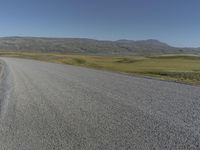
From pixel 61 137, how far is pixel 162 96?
638 cm

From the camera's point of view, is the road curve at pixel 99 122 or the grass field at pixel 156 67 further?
the grass field at pixel 156 67

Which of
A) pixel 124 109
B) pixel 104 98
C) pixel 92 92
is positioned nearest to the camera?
pixel 124 109

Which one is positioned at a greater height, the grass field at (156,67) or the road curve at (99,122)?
the road curve at (99,122)

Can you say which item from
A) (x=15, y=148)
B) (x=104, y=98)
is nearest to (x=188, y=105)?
(x=104, y=98)

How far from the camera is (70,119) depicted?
7.44 meters

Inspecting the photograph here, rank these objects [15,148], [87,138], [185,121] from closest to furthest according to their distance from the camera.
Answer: [15,148], [87,138], [185,121]

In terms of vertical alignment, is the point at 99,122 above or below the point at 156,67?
above

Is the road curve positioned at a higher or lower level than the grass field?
higher

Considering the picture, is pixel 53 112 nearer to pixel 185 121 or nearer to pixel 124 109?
pixel 124 109

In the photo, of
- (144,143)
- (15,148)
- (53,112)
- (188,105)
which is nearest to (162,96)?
(188,105)

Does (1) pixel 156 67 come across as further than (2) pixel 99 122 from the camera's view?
Yes

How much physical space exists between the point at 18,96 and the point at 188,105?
6.97 meters

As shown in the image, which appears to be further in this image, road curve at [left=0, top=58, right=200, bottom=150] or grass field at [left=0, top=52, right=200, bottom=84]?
grass field at [left=0, top=52, right=200, bottom=84]

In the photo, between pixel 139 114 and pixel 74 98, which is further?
pixel 74 98
